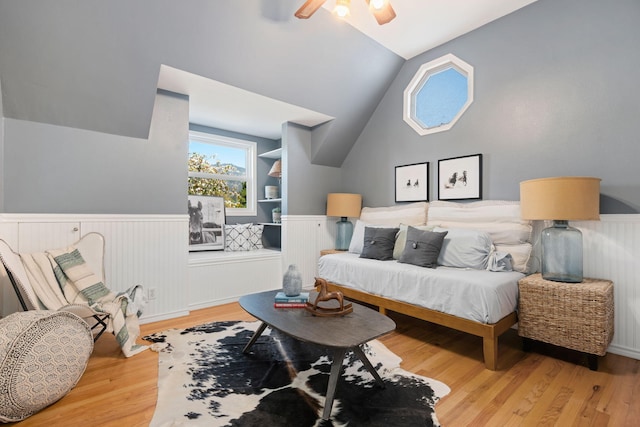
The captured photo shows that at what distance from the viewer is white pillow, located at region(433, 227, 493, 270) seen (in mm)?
2760

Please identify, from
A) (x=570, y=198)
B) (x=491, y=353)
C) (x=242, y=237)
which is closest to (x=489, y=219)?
(x=570, y=198)

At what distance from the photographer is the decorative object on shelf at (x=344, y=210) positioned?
4211mm

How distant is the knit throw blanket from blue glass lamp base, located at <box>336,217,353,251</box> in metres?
2.58

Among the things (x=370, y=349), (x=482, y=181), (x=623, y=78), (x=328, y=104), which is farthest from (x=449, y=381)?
(x=328, y=104)

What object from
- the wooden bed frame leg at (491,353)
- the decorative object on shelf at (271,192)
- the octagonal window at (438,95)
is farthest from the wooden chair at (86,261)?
the octagonal window at (438,95)

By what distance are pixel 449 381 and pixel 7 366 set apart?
2420mm

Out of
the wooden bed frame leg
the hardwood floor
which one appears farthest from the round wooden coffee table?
the wooden bed frame leg

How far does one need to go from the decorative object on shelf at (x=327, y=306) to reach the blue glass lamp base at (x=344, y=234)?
228 cm

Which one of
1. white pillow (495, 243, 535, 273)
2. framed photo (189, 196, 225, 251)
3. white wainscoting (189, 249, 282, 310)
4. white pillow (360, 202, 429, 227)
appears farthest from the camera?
framed photo (189, 196, 225, 251)

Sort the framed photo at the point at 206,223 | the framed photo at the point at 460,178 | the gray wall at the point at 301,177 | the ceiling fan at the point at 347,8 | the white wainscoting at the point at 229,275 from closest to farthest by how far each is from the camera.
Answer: the ceiling fan at the point at 347,8 < the framed photo at the point at 460,178 < the white wainscoting at the point at 229,275 < the framed photo at the point at 206,223 < the gray wall at the point at 301,177

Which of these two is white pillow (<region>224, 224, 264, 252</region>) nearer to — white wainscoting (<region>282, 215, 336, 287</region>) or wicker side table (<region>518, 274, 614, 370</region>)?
white wainscoting (<region>282, 215, 336, 287</region>)

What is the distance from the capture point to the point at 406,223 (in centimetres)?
367

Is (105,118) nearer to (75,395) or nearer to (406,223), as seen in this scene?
(75,395)

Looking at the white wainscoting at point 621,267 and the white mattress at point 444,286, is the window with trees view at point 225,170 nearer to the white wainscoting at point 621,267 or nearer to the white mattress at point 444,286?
the white mattress at point 444,286
